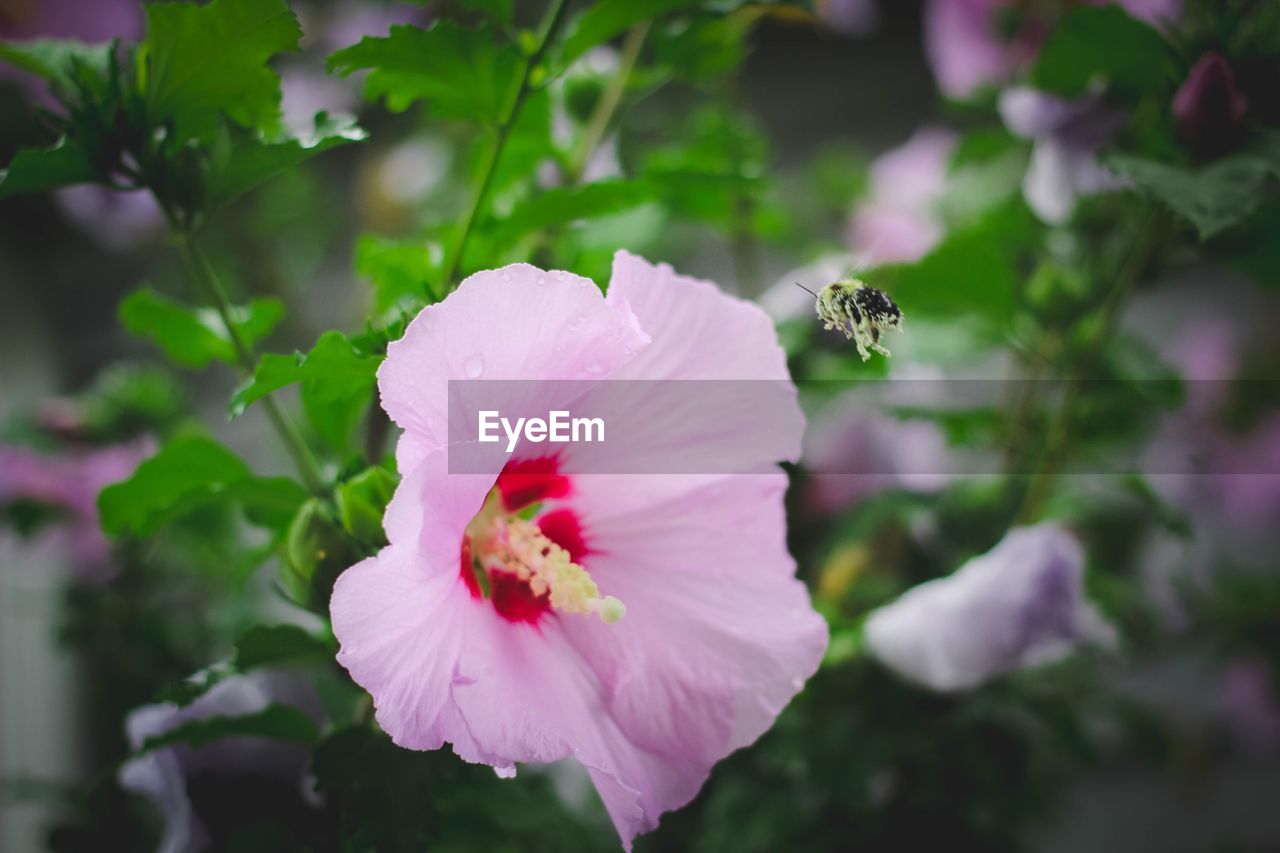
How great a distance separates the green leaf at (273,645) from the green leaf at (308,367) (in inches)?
4.4

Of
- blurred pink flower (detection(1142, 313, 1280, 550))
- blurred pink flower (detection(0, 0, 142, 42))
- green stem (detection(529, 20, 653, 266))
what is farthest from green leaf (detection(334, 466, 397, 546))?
blurred pink flower (detection(1142, 313, 1280, 550))

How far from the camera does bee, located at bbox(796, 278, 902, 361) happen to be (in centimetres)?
37

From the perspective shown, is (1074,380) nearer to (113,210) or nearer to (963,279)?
(963,279)

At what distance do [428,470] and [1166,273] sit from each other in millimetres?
484

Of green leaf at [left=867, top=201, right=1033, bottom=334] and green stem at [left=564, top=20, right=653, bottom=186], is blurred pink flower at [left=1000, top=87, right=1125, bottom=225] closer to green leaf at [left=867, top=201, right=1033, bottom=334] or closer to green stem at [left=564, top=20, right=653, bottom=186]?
green leaf at [left=867, top=201, right=1033, bottom=334]

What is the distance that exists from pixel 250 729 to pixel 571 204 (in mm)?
289

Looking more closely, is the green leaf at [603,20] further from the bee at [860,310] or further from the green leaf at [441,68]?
the bee at [860,310]

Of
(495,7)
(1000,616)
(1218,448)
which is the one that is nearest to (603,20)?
(495,7)

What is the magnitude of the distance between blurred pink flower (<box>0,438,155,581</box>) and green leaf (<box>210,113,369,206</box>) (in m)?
0.51

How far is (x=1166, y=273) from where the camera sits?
0.58 metres

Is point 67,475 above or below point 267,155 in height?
below

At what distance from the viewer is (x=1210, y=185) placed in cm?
44

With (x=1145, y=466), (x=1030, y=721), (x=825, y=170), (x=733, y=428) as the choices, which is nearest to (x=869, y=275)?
(x=733, y=428)

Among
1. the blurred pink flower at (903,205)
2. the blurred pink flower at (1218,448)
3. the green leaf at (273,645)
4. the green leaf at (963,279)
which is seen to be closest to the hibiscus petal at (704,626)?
the green leaf at (273,645)
